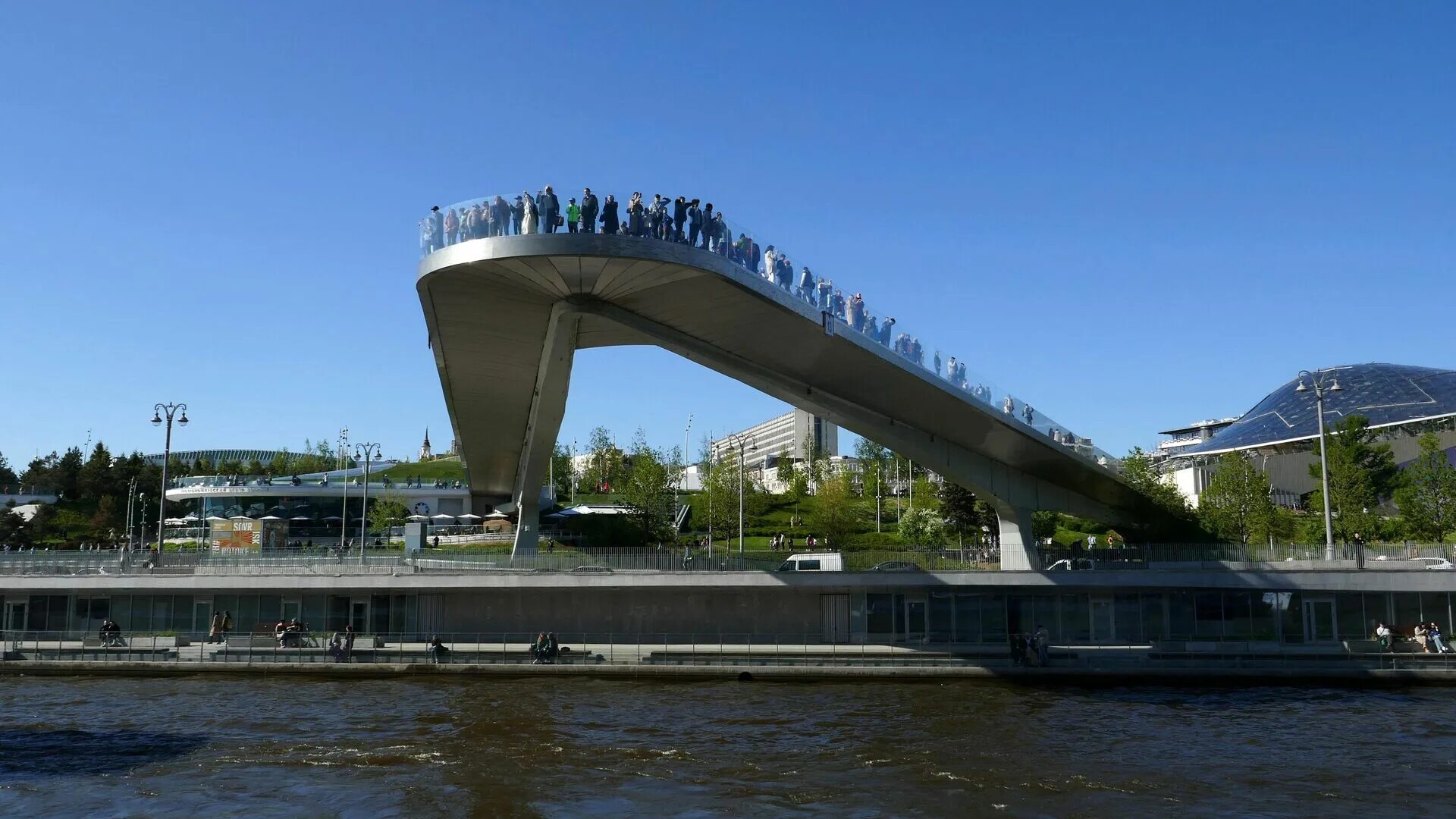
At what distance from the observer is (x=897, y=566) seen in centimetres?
4012

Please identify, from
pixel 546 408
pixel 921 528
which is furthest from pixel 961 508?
pixel 546 408

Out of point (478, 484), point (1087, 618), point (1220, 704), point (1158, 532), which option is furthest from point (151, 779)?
point (478, 484)

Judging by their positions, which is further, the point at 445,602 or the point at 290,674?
the point at 445,602

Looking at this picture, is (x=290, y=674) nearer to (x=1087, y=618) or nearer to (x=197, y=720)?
(x=197, y=720)

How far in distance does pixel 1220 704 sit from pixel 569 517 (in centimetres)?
4678

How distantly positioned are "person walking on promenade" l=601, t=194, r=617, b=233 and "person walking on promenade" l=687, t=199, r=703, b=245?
6.77 ft

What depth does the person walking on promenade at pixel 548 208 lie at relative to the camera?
28.1 m

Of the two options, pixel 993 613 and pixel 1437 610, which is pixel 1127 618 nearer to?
pixel 993 613

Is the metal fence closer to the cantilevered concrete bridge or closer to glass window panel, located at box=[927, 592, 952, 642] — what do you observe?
glass window panel, located at box=[927, 592, 952, 642]

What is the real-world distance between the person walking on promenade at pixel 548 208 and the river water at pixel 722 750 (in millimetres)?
12720

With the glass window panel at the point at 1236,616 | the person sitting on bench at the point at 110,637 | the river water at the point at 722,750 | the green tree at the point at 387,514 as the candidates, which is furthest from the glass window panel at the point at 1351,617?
the green tree at the point at 387,514

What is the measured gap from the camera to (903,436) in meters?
42.2

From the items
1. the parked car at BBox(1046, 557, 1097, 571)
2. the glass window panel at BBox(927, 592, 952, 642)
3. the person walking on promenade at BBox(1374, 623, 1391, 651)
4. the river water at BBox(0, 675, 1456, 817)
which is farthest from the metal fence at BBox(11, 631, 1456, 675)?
the parked car at BBox(1046, 557, 1097, 571)

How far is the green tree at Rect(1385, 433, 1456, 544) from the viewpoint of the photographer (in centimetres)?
4981
